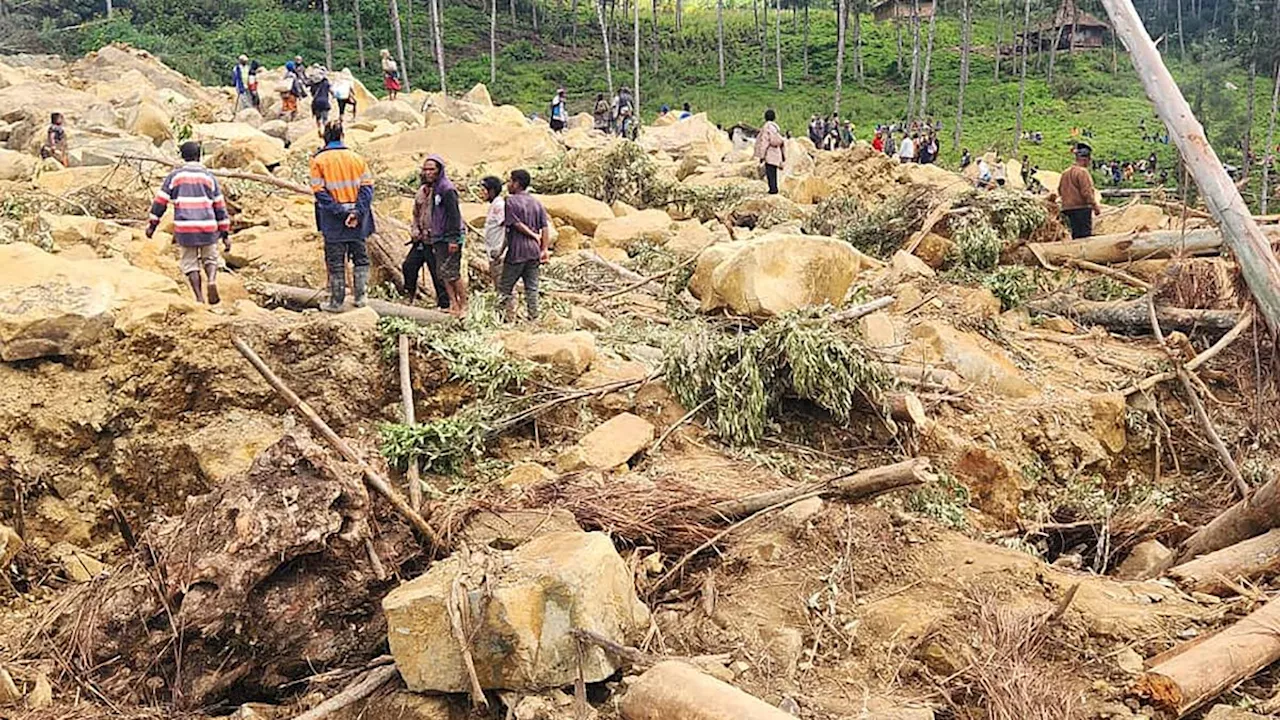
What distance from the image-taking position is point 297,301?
843 centimetres

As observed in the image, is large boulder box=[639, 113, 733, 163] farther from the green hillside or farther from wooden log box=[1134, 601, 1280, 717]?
wooden log box=[1134, 601, 1280, 717]

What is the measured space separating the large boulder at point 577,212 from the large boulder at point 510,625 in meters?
8.67

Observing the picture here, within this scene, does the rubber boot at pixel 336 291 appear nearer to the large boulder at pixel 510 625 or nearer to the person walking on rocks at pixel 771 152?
the large boulder at pixel 510 625

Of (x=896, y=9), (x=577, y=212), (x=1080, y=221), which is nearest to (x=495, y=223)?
(x=577, y=212)

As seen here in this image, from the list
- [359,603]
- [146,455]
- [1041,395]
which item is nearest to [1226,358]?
[1041,395]

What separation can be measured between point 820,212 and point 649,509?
29.2 ft

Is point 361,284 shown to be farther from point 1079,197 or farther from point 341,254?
point 1079,197

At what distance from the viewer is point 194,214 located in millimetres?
A: 7590

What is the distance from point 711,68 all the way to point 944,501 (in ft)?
140

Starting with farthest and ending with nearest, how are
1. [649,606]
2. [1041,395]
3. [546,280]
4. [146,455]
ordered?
[546,280], [1041,395], [146,455], [649,606]

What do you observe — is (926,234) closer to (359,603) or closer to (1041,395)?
(1041,395)

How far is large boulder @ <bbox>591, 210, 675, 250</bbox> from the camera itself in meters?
11.6

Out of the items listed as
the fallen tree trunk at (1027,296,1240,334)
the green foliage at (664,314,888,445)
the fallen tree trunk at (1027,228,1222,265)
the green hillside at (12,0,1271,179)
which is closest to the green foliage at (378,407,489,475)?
the green foliage at (664,314,888,445)

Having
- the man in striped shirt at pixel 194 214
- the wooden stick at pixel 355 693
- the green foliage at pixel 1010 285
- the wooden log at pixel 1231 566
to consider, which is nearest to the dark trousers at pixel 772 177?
the green foliage at pixel 1010 285
